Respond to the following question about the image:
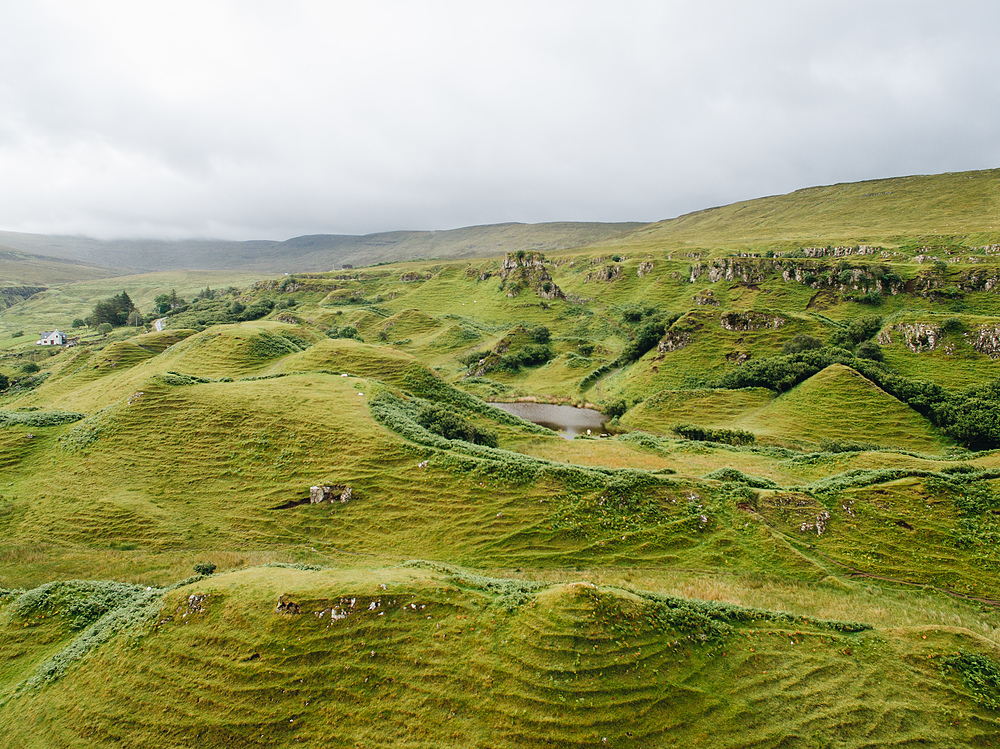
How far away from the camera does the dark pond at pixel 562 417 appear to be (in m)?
53.5

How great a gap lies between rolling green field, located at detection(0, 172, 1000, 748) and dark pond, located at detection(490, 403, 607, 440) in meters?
5.99

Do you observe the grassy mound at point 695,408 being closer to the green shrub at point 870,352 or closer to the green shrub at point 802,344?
the green shrub at point 802,344

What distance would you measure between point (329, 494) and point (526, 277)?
10121 cm

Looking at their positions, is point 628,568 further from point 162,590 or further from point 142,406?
point 142,406

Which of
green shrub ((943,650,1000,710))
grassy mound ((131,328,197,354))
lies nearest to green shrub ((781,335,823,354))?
green shrub ((943,650,1000,710))

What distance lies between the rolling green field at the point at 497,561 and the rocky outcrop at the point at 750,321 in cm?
1056

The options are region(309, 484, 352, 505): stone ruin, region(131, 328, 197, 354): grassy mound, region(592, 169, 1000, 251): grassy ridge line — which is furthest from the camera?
region(592, 169, 1000, 251): grassy ridge line

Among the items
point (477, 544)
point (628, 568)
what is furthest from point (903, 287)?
point (477, 544)

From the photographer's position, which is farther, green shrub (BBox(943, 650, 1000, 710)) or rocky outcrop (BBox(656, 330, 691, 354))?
rocky outcrop (BBox(656, 330, 691, 354))

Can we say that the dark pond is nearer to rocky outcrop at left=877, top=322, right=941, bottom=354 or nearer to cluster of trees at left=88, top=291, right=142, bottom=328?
rocky outcrop at left=877, top=322, right=941, bottom=354

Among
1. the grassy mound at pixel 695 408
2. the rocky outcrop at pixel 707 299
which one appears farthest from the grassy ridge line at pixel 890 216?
the grassy mound at pixel 695 408

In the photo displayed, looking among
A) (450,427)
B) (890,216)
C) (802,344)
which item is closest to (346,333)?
(450,427)

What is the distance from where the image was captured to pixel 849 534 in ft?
70.4

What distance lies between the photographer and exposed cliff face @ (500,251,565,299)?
112m
